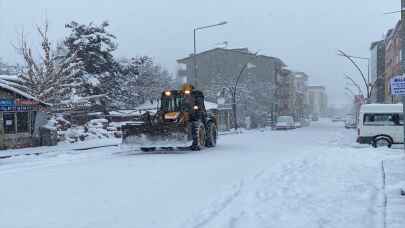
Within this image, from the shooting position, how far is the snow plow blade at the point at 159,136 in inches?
869

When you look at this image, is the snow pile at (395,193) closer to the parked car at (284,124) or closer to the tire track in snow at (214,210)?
the tire track in snow at (214,210)

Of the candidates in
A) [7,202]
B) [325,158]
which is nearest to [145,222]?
[7,202]

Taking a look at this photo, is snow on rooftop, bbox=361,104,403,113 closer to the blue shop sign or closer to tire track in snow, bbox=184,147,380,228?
tire track in snow, bbox=184,147,380,228

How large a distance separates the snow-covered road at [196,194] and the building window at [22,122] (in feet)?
36.0

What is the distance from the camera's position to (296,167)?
15188mm

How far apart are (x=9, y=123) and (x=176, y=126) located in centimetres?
972

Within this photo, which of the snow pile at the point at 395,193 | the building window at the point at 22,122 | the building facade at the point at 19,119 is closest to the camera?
the snow pile at the point at 395,193

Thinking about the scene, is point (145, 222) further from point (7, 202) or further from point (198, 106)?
point (198, 106)

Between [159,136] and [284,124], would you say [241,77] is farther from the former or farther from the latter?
[159,136]

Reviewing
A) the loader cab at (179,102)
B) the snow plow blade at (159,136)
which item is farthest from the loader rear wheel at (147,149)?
the loader cab at (179,102)

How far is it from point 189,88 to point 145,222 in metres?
16.6

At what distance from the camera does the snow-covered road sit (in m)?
8.37

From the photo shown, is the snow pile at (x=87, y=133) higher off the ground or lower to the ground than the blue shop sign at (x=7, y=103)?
lower

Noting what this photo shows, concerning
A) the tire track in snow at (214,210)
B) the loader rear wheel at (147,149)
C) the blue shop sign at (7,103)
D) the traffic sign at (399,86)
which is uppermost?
the blue shop sign at (7,103)
